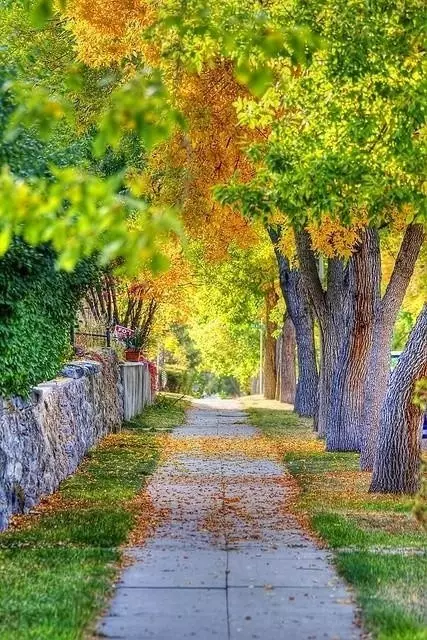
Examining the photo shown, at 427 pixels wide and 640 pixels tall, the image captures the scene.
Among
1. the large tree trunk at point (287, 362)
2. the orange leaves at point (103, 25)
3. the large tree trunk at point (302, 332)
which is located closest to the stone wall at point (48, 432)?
the orange leaves at point (103, 25)

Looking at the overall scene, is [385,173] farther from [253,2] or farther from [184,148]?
[184,148]

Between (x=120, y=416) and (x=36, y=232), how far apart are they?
25.2 m

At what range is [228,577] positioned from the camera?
32.6ft

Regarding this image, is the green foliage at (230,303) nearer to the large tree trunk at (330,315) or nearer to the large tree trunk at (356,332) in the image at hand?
the large tree trunk at (330,315)

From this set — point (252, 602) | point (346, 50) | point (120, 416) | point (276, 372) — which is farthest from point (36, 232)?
point (276, 372)

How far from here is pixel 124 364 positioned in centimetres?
3150

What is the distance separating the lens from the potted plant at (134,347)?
120 ft

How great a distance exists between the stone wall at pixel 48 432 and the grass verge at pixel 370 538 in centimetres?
311

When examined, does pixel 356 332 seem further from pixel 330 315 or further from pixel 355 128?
pixel 355 128

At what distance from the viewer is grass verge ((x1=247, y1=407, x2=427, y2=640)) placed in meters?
8.52

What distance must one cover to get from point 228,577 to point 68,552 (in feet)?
5.98

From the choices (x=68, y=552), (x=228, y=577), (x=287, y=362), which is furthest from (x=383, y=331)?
(x=287, y=362)

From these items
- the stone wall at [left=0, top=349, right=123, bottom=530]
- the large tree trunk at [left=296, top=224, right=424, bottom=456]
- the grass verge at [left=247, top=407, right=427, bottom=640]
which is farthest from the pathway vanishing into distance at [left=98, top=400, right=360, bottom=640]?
the large tree trunk at [left=296, top=224, right=424, bottom=456]

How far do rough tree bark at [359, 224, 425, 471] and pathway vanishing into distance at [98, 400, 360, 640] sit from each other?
2782 mm
